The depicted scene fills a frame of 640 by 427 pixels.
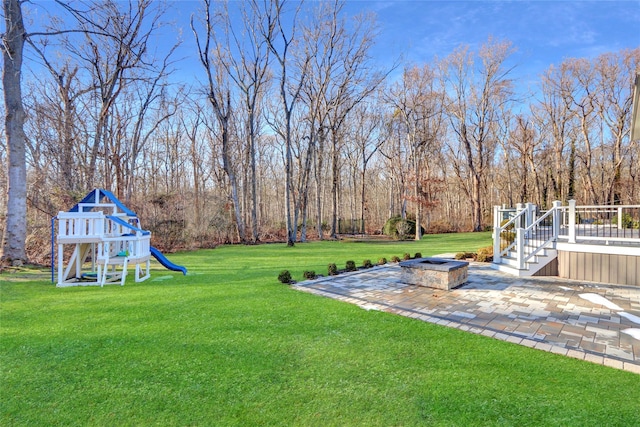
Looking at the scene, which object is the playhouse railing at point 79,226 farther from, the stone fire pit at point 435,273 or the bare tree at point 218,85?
the bare tree at point 218,85

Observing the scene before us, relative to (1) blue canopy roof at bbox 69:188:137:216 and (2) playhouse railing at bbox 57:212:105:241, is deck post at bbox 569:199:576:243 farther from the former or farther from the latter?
(2) playhouse railing at bbox 57:212:105:241

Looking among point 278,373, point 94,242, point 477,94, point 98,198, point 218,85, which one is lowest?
point 278,373

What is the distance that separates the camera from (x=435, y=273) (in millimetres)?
6184

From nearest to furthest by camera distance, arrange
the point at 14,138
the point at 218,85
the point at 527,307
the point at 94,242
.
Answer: the point at 527,307, the point at 94,242, the point at 14,138, the point at 218,85

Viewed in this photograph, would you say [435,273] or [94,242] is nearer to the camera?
[435,273]

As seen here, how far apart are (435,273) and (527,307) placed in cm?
164

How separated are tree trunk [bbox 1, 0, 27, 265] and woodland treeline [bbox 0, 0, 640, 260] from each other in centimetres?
115

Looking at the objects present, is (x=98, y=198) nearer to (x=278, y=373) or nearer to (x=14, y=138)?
(x=14, y=138)

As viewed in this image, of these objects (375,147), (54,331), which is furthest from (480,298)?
(375,147)

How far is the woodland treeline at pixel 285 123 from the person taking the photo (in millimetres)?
13125

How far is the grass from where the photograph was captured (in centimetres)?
231

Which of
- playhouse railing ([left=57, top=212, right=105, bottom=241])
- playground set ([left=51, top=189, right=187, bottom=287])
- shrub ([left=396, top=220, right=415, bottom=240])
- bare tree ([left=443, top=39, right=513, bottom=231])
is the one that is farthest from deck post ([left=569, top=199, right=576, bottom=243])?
bare tree ([left=443, top=39, right=513, bottom=231])

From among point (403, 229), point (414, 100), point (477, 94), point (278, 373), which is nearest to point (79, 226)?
point (278, 373)

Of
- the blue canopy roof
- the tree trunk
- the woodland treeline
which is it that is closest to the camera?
the blue canopy roof
